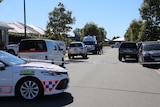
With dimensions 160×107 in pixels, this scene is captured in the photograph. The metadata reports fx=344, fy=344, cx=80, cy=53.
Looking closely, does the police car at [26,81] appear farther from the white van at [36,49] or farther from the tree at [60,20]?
the tree at [60,20]

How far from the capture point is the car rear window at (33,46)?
1730 centimetres

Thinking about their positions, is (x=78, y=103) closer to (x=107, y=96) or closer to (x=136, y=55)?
(x=107, y=96)

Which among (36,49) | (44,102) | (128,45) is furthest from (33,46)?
(128,45)

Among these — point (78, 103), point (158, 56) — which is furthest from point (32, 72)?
point (158, 56)

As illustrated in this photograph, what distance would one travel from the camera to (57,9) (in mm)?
54125

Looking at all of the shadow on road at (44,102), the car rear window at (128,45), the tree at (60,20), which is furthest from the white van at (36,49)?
the tree at (60,20)

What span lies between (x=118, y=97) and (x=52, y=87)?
195cm

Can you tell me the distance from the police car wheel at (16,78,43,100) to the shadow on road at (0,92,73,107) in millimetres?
178

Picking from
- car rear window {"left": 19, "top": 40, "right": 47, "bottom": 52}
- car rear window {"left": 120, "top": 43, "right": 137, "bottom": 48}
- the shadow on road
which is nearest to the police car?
the shadow on road

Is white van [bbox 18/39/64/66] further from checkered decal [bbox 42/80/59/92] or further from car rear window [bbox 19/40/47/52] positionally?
checkered decal [bbox 42/80/59/92]

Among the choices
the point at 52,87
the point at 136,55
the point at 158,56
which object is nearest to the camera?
the point at 52,87

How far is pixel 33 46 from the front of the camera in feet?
57.4

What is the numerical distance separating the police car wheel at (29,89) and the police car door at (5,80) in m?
0.27

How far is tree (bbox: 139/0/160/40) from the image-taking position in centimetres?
5903
